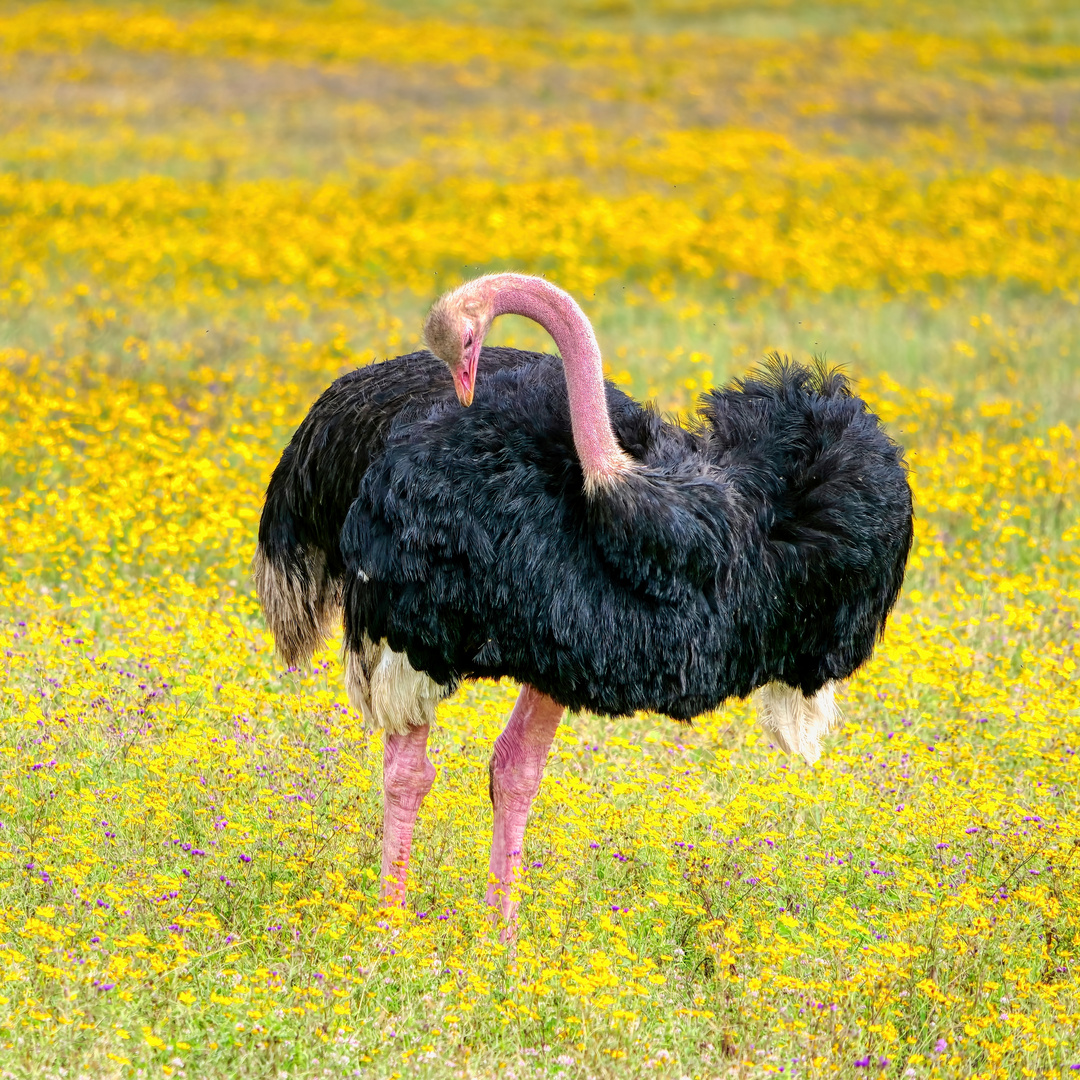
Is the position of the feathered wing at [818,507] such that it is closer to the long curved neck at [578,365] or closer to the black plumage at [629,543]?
the black plumage at [629,543]

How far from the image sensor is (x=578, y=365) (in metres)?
4.43

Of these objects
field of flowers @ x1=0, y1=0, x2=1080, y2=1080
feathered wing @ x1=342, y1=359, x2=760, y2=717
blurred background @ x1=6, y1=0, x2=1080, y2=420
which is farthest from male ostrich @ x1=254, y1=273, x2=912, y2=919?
blurred background @ x1=6, y1=0, x2=1080, y2=420

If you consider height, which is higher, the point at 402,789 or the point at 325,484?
the point at 325,484

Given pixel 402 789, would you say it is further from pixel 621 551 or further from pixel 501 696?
pixel 501 696

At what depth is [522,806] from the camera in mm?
5105

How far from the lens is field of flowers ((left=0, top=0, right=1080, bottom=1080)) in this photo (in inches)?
169

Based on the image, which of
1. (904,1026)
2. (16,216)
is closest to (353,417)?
(904,1026)

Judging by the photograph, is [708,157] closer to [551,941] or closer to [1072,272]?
[1072,272]

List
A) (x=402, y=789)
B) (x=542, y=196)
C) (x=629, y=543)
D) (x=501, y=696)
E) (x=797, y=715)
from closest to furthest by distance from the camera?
(x=629, y=543) → (x=402, y=789) → (x=797, y=715) → (x=501, y=696) → (x=542, y=196)

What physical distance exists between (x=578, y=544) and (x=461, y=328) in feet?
2.24

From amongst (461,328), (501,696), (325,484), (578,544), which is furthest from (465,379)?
(501,696)

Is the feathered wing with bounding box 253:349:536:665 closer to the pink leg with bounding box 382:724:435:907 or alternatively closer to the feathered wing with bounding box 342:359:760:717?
the feathered wing with bounding box 342:359:760:717

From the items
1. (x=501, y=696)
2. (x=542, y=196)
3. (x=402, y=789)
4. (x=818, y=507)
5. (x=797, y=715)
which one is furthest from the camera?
(x=542, y=196)

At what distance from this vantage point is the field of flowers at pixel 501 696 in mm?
4305
